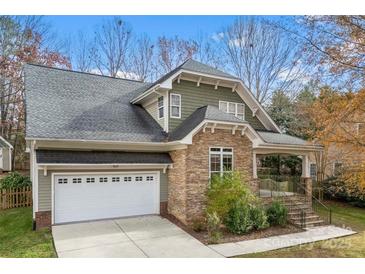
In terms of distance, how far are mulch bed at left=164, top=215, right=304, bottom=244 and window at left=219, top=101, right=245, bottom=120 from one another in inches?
217

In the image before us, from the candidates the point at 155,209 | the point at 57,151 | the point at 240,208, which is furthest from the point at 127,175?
the point at 240,208

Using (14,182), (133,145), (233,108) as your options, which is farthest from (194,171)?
(14,182)

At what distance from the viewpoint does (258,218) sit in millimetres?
9086

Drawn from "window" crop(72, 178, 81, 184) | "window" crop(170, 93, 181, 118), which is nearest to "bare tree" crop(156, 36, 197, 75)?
"window" crop(170, 93, 181, 118)

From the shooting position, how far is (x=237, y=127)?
33.5 feet

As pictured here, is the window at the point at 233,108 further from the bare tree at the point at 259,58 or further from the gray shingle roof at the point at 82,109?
the bare tree at the point at 259,58

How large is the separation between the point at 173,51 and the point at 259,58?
21.0 ft

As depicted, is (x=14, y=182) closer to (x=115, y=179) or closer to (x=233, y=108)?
(x=115, y=179)

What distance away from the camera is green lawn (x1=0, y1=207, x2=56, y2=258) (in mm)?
6773

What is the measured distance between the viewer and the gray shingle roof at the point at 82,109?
9188 mm
